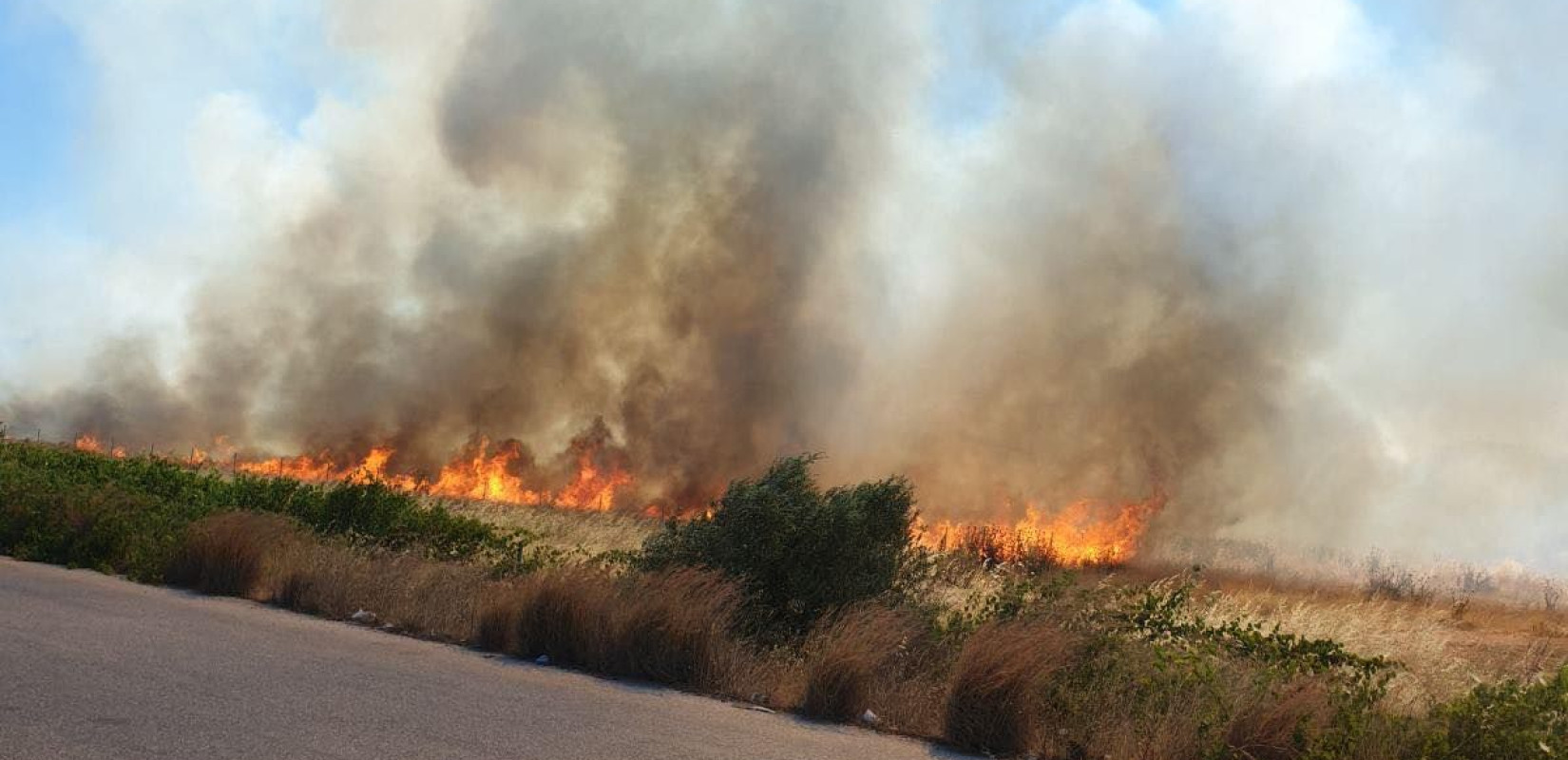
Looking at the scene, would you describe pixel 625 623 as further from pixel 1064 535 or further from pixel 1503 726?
pixel 1064 535

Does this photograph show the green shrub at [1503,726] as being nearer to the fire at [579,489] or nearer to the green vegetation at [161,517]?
the green vegetation at [161,517]

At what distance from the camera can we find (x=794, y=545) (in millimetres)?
11977

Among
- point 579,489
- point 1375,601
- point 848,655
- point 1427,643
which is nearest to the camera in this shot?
point 848,655

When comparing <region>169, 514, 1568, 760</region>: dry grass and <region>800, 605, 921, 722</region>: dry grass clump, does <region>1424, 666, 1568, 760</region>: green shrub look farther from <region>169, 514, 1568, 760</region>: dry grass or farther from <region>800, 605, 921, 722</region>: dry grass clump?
<region>800, 605, 921, 722</region>: dry grass clump

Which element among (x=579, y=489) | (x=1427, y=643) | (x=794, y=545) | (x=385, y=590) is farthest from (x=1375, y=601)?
(x=579, y=489)

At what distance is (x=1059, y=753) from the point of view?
823 centimetres

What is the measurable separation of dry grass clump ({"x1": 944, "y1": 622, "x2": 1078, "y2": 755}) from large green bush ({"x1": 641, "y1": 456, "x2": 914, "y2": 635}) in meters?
2.58

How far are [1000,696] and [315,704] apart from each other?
15.6 feet

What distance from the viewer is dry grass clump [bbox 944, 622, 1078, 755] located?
8.34 metres

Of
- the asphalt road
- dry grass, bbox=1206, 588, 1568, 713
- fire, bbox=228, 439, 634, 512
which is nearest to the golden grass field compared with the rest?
dry grass, bbox=1206, 588, 1568, 713

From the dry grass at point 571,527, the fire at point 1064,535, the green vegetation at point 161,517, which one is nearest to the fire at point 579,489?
the fire at point 1064,535

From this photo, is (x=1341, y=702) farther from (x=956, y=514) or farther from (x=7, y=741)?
(x=956, y=514)

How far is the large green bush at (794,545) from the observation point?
38.2ft

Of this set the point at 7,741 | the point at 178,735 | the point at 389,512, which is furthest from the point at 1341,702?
the point at 389,512
